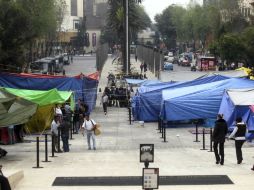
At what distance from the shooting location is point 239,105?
28297 millimetres

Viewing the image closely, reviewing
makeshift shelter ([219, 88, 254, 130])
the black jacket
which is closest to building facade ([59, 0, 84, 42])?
makeshift shelter ([219, 88, 254, 130])

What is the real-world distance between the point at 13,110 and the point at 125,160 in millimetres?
4369

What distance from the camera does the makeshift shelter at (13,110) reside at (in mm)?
21942

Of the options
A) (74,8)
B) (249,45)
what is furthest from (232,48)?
(74,8)

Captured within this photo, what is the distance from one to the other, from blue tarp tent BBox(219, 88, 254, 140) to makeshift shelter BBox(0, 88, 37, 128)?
9.20 metres

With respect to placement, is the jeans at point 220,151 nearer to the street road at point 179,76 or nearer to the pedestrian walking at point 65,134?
the pedestrian walking at point 65,134

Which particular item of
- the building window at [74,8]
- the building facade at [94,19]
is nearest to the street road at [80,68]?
the building facade at [94,19]

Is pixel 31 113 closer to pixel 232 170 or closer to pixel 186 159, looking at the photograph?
pixel 186 159

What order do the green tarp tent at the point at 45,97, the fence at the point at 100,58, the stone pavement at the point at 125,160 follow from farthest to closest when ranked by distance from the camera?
1. the fence at the point at 100,58
2. the green tarp tent at the point at 45,97
3. the stone pavement at the point at 125,160

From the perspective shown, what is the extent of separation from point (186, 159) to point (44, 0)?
51757 mm

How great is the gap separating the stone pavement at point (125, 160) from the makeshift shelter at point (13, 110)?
3.95ft

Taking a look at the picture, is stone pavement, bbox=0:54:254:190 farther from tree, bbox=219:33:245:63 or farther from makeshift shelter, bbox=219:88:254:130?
tree, bbox=219:33:245:63

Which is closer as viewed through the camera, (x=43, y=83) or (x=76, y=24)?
(x=43, y=83)

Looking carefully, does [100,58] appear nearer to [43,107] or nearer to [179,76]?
[179,76]
